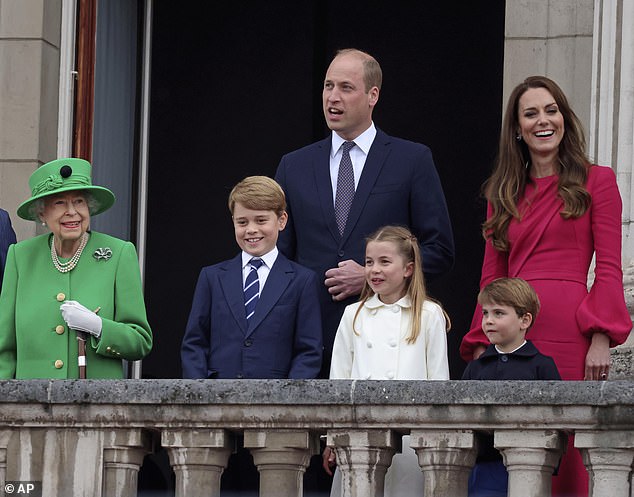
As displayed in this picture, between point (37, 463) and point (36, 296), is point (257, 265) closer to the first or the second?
point (36, 296)

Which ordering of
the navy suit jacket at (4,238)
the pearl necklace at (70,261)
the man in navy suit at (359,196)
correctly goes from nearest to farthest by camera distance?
the pearl necklace at (70,261), the man in navy suit at (359,196), the navy suit jacket at (4,238)

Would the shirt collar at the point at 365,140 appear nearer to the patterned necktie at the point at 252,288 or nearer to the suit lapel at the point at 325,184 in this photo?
the suit lapel at the point at 325,184

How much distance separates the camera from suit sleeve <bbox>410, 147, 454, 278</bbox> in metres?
7.45

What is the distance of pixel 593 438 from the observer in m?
6.01

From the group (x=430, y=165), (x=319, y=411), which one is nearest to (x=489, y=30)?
(x=430, y=165)

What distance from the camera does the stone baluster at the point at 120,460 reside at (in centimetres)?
632

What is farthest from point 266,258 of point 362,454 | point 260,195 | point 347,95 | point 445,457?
point 445,457

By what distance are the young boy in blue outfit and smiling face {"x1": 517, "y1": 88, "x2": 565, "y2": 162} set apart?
22.6 inches

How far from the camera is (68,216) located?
733 centimetres

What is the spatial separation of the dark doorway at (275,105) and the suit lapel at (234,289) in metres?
5.40

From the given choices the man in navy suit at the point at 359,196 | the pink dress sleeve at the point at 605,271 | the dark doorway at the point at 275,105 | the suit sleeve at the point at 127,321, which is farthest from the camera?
the dark doorway at the point at 275,105

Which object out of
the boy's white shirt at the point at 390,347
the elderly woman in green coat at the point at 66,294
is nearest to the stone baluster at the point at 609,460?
the boy's white shirt at the point at 390,347

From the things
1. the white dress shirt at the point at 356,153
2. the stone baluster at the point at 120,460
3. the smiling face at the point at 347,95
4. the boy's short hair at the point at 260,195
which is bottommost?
the stone baluster at the point at 120,460

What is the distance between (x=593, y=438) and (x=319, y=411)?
870mm
